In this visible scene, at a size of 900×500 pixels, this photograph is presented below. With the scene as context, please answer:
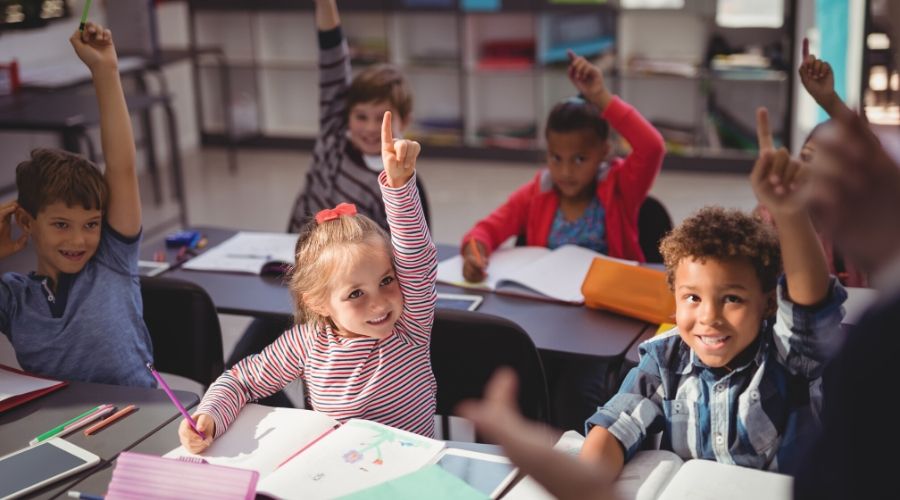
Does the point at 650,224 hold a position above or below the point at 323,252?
below

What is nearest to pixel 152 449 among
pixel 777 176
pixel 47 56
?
pixel 777 176

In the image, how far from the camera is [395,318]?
5.73ft

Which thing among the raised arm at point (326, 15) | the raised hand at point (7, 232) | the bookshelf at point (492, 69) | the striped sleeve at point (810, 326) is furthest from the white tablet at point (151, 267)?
the bookshelf at point (492, 69)

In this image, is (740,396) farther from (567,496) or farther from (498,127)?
(498,127)

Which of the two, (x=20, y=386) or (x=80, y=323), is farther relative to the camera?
(x=80, y=323)

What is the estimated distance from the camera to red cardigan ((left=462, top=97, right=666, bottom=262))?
2.62 meters

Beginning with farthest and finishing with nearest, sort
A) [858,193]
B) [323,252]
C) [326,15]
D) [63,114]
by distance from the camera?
[63,114] → [326,15] → [323,252] → [858,193]

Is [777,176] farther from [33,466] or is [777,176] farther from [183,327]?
[183,327]

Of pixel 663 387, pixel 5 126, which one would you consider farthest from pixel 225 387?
pixel 5 126

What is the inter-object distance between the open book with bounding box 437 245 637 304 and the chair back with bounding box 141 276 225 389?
1.98ft

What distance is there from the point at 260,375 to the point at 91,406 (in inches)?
11.9

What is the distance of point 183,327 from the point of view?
2191mm

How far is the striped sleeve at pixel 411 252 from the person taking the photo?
1.71 m

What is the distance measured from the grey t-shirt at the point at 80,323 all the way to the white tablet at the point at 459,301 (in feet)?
2.39
